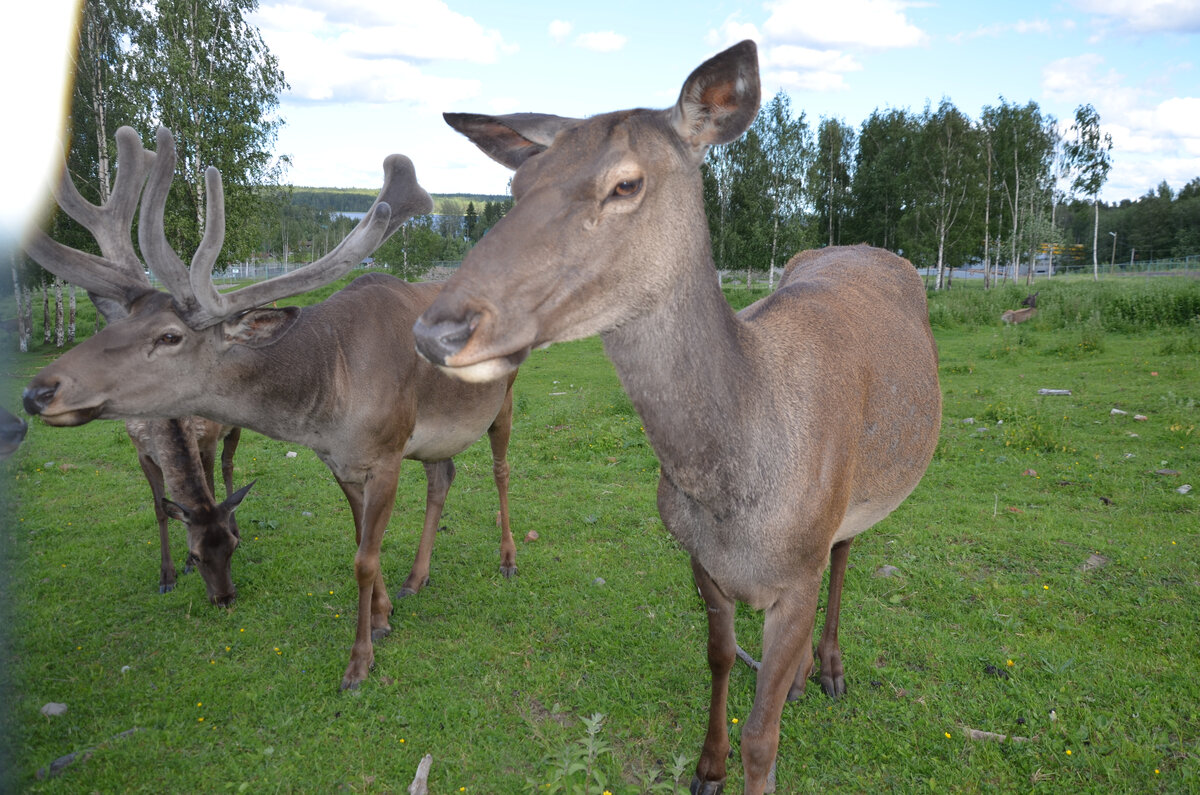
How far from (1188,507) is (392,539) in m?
7.79

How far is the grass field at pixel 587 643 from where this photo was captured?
388cm

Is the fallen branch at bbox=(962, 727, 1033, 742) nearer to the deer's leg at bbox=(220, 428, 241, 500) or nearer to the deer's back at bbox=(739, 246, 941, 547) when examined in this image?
the deer's back at bbox=(739, 246, 941, 547)

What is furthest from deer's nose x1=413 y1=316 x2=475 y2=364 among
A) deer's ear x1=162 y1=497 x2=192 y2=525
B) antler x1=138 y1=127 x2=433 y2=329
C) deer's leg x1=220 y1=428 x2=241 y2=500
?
deer's leg x1=220 y1=428 x2=241 y2=500

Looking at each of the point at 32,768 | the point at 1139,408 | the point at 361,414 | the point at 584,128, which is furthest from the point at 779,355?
the point at 1139,408

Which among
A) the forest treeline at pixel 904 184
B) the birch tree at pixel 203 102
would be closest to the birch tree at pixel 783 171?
the forest treeline at pixel 904 184

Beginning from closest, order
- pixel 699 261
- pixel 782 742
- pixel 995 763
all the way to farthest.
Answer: pixel 699 261 < pixel 995 763 < pixel 782 742

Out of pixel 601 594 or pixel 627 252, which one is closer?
pixel 627 252

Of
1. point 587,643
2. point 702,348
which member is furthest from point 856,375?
point 587,643

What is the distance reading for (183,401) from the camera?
14.0 ft

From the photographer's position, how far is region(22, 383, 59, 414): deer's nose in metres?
3.64

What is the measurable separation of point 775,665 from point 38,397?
3863mm

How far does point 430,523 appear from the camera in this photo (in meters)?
6.22

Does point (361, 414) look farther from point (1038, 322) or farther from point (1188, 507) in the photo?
point (1038, 322)

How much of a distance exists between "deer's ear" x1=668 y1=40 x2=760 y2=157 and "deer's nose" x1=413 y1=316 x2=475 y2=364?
1.13 m
